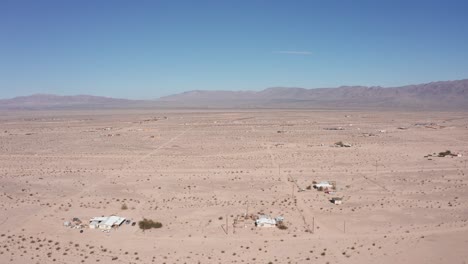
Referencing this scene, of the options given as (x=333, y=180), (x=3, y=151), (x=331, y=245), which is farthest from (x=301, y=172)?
(x=3, y=151)

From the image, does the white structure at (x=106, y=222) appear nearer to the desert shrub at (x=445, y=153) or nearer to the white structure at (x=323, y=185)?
the white structure at (x=323, y=185)

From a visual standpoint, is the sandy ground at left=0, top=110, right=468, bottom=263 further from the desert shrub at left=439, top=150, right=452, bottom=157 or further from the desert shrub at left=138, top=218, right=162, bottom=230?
the desert shrub at left=439, top=150, right=452, bottom=157

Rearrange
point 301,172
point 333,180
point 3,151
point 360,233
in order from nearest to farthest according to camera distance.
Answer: point 360,233 → point 333,180 → point 301,172 → point 3,151

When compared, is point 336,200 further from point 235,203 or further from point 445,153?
point 445,153

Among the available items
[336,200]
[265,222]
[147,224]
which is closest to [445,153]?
[336,200]

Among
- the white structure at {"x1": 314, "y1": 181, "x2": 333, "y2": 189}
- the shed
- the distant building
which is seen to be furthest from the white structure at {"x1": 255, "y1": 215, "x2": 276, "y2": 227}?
the white structure at {"x1": 314, "y1": 181, "x2": 333, "y2": 189}

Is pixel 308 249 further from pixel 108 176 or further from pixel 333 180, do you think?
pixel 108 176

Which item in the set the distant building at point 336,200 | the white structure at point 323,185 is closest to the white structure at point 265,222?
the distant building at point 336,200
